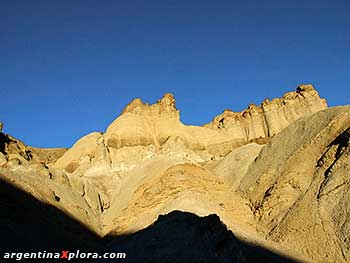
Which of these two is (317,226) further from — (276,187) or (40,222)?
(40,222)

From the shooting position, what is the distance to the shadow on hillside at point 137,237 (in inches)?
443

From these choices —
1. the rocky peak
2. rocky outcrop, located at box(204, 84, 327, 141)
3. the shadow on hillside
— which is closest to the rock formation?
the shadow on hillside

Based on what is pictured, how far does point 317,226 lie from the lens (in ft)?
59.3

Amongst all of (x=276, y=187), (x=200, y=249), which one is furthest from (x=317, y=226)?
(x=200, y=249)

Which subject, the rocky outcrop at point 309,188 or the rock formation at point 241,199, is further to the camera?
the rocky outcrop at point 309,188

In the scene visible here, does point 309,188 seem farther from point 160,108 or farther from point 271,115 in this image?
point 271,115

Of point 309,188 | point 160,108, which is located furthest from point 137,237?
point 160,108

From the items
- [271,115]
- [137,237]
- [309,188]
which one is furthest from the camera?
[271,115]

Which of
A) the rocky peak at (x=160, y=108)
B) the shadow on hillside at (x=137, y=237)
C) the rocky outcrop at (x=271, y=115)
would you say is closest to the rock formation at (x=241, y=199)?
the shadow on hillside at (x=137, y=237)

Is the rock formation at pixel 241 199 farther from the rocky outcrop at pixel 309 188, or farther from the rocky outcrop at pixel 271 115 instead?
the rocky outcrop at pixel 271 115

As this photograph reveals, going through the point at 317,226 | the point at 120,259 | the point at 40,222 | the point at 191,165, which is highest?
the point at 191,165

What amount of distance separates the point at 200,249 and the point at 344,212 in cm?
Answer: 852

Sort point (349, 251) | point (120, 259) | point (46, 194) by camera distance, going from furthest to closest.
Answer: point (46, 194), point (349, 251), point (120, 259)

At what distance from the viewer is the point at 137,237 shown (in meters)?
12.7
